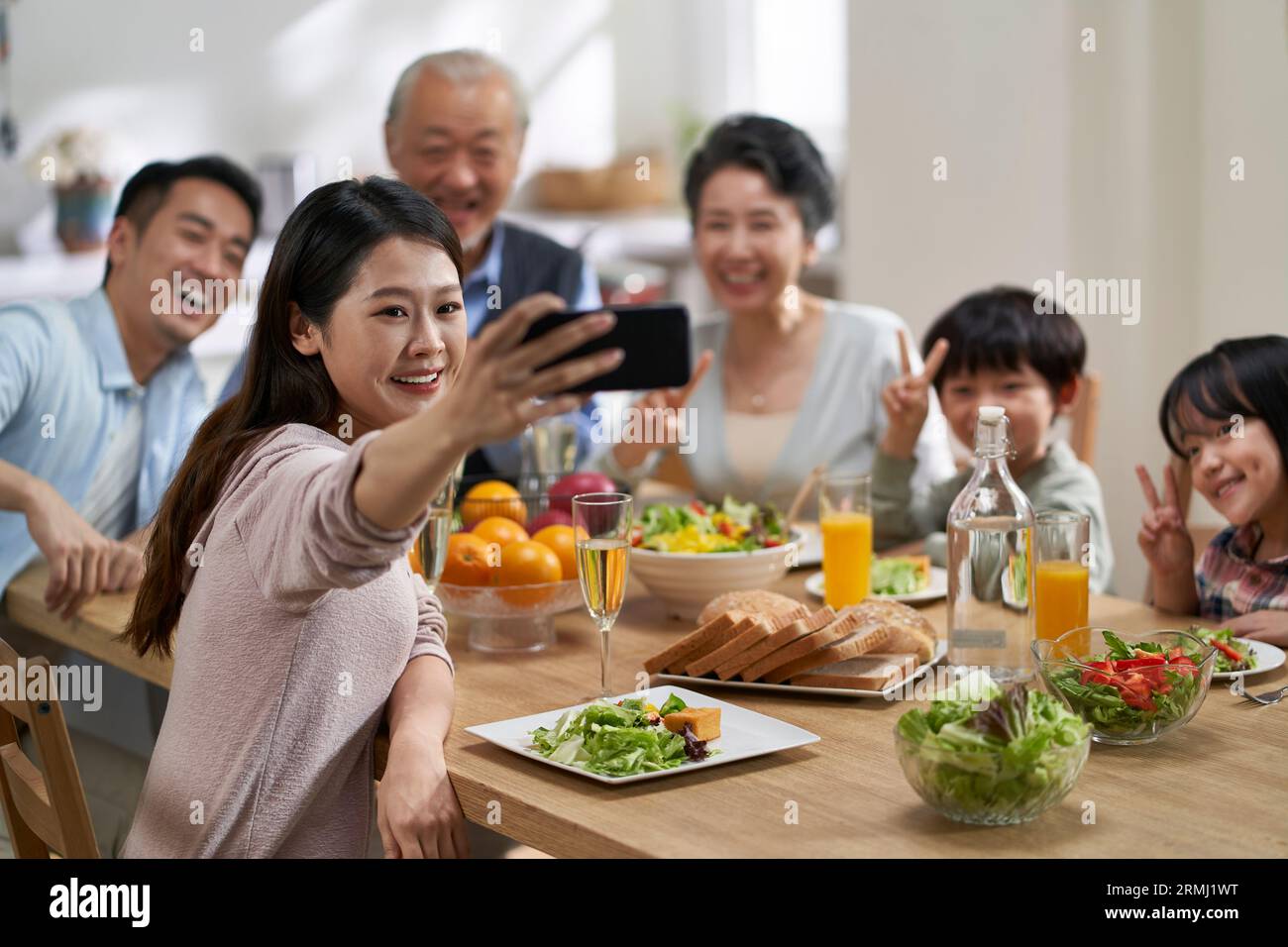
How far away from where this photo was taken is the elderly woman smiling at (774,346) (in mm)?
2646

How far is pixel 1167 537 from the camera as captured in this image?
1.77 metres

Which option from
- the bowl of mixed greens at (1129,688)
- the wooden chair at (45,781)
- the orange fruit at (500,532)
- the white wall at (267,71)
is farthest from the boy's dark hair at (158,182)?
the white wall at (267,71)

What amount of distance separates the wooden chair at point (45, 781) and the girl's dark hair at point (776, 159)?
66.4 inches

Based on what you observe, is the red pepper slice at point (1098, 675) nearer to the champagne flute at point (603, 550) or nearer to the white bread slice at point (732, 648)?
the white bread slice at point (732, 648)

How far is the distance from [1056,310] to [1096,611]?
73 cm

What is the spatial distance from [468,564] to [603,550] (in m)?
0.30

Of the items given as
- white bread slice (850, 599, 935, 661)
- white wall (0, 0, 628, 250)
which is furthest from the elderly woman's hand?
white wall (0, 0, 628, 250)

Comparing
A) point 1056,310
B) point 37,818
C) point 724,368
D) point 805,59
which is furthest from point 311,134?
point 37,818

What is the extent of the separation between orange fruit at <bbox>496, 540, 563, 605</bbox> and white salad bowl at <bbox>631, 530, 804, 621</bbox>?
15 cm

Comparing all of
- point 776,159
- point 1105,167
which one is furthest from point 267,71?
point 1105,167

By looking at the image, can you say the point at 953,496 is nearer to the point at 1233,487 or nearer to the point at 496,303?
the point at 1233,487
